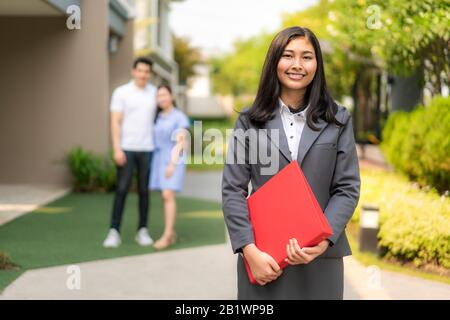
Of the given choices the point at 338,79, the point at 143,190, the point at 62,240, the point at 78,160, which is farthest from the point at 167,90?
the point at 338,79

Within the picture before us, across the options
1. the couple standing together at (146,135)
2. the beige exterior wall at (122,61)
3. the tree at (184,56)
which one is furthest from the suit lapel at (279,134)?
the tree at (184,56)

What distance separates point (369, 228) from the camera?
7.07 metres

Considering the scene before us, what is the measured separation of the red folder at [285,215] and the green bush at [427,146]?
16.0ft

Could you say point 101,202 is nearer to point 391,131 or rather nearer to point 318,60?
point 391,131

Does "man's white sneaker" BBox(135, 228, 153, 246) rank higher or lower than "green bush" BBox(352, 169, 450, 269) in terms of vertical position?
lower

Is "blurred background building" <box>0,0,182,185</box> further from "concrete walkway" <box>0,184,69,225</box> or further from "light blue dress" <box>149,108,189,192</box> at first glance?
"light blue dress" <box>149,108,189,192</box>

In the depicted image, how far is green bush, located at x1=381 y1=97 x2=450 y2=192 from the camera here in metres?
7.23

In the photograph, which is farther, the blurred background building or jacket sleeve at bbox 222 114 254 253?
the blurred background building

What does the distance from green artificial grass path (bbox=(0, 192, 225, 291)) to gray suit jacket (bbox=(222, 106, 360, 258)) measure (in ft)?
10.7

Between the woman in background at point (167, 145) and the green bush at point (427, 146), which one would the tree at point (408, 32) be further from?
the woman in background at point (167, 145)

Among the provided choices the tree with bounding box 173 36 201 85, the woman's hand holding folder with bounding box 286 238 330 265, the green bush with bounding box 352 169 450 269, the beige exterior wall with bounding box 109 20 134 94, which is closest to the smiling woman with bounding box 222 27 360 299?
the woman's hand holding folder with bounding box 286 238 330 265

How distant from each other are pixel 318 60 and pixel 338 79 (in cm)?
1954

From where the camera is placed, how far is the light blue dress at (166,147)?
7.20 meters

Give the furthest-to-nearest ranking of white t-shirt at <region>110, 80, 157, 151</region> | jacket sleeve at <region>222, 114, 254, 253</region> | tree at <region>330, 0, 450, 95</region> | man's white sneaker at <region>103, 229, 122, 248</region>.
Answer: man's white sneaker at <region>103, 229, 122, 248</region>
white t-shirt at <region>110, 80, 157, 151</region>
tree at <region>330, 0, 450, 95</region>
jacket sleeve at <region>222, 114, 254, 253</region>
